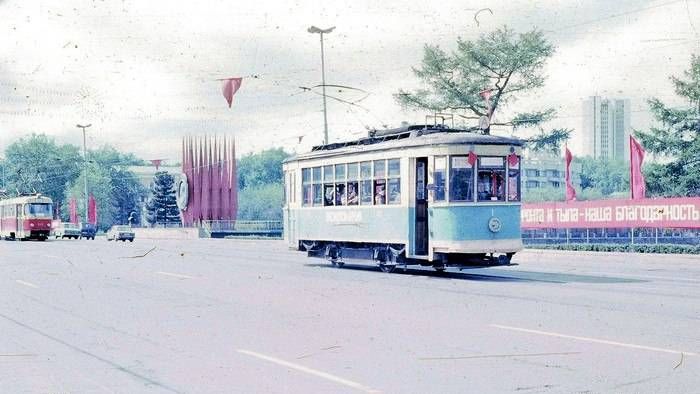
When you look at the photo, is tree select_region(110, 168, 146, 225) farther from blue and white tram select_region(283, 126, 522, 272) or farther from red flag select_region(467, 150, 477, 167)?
red flag select_region(467, 150, 477, 167)

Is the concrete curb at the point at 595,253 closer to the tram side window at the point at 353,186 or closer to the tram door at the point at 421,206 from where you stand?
the tram door at the point at 421,206

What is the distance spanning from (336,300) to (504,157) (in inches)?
286

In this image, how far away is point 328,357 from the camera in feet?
30.3

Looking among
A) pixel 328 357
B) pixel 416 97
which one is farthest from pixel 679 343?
pixel 416 97

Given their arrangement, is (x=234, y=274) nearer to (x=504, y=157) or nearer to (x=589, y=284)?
(x=504, y=157)

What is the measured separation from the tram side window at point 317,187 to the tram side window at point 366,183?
2.25 meters

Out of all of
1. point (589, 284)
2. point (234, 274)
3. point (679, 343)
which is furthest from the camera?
point (234, 274)

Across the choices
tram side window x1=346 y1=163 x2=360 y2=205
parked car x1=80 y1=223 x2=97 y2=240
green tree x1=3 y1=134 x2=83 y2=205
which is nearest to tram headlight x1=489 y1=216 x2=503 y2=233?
tram side window x1=346 y1=163 x2=360 y2=205

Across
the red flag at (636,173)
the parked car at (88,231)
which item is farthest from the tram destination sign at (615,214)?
the parked car at (88,231)

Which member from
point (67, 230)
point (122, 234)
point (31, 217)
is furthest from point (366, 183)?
point (67, 230)

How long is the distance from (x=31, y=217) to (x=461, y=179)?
49.0 metres

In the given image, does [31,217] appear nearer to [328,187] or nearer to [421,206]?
[328,187]

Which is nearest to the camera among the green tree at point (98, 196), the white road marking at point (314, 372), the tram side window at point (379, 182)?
the white road marking at point (314, 372)

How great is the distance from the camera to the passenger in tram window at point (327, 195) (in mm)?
24375
